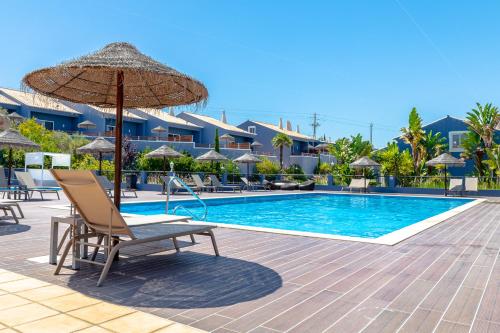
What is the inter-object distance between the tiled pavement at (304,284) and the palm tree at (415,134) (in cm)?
2100

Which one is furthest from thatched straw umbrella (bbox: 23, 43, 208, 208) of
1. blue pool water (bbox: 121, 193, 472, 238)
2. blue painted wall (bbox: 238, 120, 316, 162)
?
blue painted wall (bbox: 238, 120, 316, 162)

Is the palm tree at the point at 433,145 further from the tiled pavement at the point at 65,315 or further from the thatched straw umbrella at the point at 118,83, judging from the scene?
the tiled pavement at the point at 65,315

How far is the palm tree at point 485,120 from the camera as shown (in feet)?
77.7

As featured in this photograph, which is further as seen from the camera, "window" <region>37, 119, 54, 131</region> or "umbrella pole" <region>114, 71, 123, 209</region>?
"window" <region>37, 119, 54, 131</region>

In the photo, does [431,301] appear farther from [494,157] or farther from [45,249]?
[494,157]

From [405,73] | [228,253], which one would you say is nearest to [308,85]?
[405,73]

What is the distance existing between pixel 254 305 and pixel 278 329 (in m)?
0.50

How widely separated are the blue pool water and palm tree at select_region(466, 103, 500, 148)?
343 inches

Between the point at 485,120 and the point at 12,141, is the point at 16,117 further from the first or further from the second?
the point at 485,120

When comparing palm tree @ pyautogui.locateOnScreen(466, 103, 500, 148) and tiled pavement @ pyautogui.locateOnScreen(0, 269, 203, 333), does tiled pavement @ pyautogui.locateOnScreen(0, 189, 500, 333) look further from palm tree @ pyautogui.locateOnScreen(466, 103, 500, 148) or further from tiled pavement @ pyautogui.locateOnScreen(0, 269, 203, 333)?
palm tree @ pyautogui.locateOnScreen(466, 103, 500, 148)

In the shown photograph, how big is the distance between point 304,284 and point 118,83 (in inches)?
119

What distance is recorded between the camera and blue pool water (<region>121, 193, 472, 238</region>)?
413 inches

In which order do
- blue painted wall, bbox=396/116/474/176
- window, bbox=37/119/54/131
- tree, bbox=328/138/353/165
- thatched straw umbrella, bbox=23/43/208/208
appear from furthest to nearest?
window, bbox=37/119/54/131 < blue painted wall, bbox=396/116/474/176 < tree, bbox=328/138/353/165 < thatched straw umbrella, bbox=23/43/208/208

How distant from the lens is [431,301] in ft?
10.6
